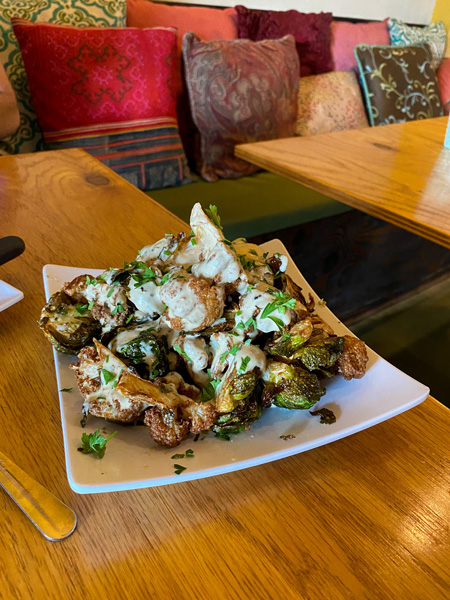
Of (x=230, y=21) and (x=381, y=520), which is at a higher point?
(x=230, y=21)

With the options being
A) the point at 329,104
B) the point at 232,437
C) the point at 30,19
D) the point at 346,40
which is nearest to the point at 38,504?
the point at 232,437

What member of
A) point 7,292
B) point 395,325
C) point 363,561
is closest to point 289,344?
point 363,561

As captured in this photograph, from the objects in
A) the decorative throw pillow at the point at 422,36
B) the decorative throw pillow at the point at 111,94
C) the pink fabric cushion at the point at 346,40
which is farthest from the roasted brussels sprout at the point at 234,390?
the decorative throw pillow at the point at 422,36

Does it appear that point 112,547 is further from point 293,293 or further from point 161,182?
point 161,182

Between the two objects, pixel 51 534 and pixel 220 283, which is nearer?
pixel 51 534

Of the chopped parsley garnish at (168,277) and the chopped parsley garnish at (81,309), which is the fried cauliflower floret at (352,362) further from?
the chopped parsley garnish at (81,309)
